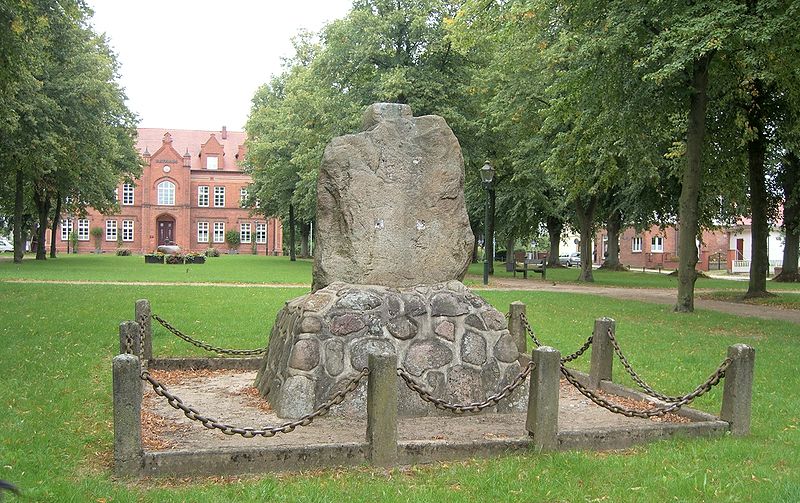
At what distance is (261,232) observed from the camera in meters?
88.5

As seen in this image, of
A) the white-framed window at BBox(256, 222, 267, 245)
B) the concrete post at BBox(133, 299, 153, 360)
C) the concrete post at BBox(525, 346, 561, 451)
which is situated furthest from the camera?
the white-framed window at BBox(256, 222, 267, 245)

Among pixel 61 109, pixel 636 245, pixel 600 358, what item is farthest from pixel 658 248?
pixel 600 358

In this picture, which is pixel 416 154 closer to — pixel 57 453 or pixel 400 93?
pixel 57 453

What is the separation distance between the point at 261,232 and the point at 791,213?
63.1 metres

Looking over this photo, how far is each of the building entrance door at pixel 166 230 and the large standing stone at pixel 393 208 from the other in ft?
262

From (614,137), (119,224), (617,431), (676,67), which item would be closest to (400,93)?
(614,137)

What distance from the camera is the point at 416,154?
8555mm

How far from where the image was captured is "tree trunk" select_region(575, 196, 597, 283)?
3491 cm

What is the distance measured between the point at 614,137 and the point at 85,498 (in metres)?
18.7

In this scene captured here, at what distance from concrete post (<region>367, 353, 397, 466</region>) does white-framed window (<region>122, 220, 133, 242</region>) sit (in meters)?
82.7

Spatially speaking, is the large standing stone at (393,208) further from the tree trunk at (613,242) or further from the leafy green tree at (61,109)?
the tree trunk at (613,242)

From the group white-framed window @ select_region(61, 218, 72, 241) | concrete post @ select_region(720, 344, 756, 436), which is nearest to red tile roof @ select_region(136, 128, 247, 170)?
white-framed window @ select_region(61, 218, 72, 241)

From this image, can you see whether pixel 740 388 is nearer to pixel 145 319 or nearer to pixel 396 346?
pixel 396 346

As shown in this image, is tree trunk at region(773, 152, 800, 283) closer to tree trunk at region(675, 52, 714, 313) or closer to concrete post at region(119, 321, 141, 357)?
tree trunk at region(675, 52, 714, 313)
